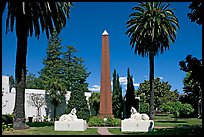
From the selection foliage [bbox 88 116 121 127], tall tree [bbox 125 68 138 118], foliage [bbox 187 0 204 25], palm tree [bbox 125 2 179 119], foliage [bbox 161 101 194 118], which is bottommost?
foliage [bbox 88 116 121 127]

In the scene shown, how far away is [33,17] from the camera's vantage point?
18.9 metres

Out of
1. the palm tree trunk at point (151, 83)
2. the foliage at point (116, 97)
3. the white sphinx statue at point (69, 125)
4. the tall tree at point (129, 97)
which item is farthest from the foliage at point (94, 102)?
the white sphinx statue at point (69, 125)

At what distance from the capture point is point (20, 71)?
61.0 feet

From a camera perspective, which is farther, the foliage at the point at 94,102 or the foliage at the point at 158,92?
the foliage at the point at 158,92

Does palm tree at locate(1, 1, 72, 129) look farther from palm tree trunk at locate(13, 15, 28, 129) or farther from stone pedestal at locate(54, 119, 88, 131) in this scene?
stone pedestal at locate(54, 119, 88, 131)

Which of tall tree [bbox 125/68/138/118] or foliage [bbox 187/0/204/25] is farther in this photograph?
tall tree [bbox 125/68/138/118]

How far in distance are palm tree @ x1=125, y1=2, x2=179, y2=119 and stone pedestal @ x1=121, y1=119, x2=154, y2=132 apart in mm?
11830

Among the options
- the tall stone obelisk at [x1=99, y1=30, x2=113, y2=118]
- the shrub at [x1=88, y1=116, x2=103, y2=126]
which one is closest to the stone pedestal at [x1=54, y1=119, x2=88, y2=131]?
the shrub at [x1=88, y1=116, x2=103, y2=126]

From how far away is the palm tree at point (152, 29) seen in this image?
103 feet

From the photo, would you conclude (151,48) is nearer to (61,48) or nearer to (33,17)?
(33,17)

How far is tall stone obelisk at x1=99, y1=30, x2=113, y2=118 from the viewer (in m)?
29.1

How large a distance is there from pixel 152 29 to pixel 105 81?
704 cm

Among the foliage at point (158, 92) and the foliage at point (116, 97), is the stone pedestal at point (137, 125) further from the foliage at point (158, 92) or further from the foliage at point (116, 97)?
the foliage at point (158, 92)

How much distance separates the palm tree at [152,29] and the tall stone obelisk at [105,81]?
183 inches
